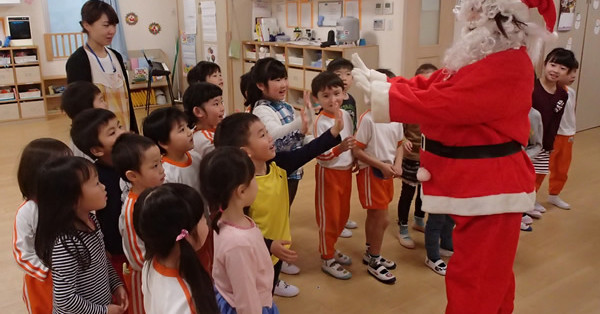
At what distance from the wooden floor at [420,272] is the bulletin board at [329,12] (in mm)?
2809

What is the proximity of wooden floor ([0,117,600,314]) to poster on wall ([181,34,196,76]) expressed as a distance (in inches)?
155

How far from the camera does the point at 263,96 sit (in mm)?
2420

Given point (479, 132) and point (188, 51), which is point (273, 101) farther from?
point (188, 51)

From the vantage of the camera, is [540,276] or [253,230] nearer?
[253,230]

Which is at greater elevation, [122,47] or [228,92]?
[122,47]

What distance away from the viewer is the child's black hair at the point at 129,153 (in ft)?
5.33

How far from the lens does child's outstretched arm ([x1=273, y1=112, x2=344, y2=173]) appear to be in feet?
6.42

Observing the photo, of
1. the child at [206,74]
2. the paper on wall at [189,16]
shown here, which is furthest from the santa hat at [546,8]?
the paper on wall at [189,16]

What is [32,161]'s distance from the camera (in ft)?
5.35

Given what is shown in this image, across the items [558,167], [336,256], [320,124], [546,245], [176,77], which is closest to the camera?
[320,124]

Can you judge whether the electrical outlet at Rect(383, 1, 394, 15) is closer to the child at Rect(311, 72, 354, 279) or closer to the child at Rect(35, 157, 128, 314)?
the child at Rect(311, 72, 354, 279)

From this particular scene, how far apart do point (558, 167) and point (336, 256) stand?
1.79 metres

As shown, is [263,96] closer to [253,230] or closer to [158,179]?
[158,179]

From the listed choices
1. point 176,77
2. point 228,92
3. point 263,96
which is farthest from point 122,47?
point 263,96
